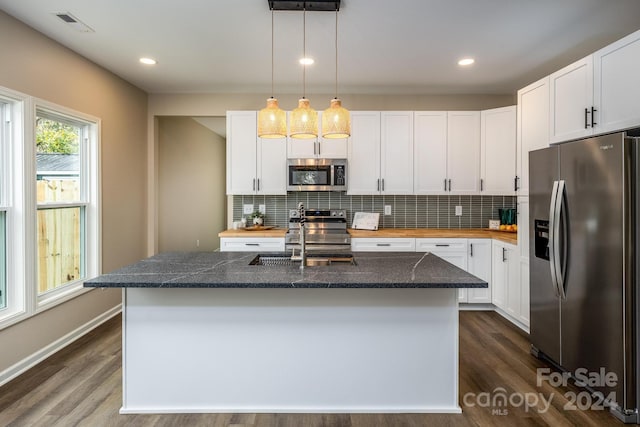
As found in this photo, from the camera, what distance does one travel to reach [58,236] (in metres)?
3.22

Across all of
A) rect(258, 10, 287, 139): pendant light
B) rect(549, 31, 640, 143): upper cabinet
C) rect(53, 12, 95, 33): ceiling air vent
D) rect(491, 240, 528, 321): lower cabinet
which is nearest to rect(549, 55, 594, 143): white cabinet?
rect(549, 31, 640, 143): upper cabinet

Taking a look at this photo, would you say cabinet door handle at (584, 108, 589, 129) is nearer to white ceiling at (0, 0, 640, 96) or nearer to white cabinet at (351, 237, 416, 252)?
white ceiling at (0, 0, 640, 96)

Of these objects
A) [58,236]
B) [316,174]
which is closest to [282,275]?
[316,174]

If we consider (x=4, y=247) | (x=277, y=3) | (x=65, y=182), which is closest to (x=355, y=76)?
(x=277, y=3)

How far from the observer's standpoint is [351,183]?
4.26m

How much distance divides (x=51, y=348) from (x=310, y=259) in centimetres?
234

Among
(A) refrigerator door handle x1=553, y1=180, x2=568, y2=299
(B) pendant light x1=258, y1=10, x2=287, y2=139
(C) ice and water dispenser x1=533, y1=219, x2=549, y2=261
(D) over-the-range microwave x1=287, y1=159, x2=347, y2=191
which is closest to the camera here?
(B) pendant light x1=258, y1=10, x2=287, y2=139

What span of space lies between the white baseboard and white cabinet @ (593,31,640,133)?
4.47m

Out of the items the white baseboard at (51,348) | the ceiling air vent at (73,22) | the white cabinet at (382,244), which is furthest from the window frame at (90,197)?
the white cabinet at (382,244)

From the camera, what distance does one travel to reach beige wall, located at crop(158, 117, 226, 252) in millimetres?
5793

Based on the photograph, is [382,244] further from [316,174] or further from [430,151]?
[430,151]

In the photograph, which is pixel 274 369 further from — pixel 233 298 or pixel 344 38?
pixel 344 38

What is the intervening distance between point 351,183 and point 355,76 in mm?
1214

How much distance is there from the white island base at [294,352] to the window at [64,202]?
159 cm
